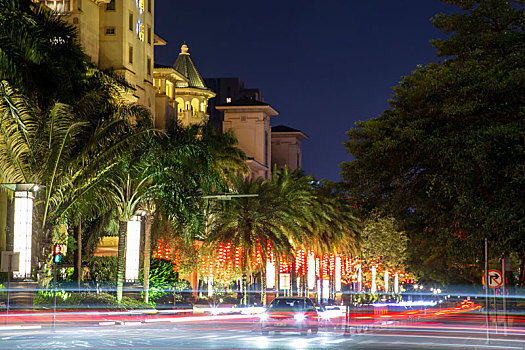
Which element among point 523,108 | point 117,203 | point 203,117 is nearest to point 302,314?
point 523,108

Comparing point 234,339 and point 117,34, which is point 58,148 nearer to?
point 234,339

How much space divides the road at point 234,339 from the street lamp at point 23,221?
10.7 feet

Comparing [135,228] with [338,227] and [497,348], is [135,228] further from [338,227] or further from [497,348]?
[338,227]

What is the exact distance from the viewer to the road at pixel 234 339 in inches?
966

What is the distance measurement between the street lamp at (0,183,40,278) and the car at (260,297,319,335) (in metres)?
10.0

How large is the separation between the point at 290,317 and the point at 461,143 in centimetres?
876

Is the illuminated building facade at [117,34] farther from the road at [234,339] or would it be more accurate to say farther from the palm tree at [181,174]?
the road at [234,339]

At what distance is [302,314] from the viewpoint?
30891 mm

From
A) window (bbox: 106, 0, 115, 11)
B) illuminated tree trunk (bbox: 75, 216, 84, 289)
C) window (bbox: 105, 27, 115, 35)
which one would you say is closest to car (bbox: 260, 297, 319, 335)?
illuminated tree trunk (bbox: 75, 216, 84, 289)

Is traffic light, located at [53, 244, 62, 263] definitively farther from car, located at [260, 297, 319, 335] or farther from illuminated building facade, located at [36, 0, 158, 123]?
illuminated building facade, located at [36, 0, 158, 123]

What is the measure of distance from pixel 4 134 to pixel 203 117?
59119 mm

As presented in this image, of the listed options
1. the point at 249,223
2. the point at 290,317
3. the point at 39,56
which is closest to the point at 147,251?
the point at 249,223

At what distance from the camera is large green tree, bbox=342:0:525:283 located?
27.2 metres

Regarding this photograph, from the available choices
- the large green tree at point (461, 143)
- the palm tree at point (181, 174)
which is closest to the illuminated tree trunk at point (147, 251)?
the palm tree at point (181, 174)
